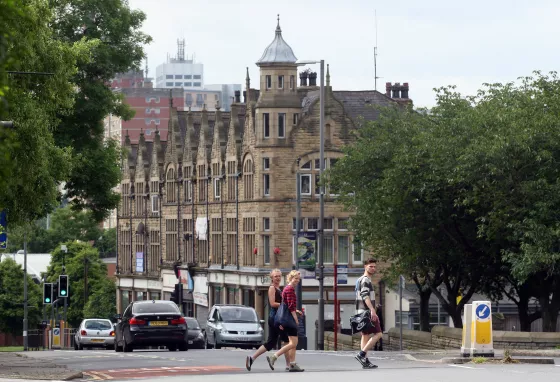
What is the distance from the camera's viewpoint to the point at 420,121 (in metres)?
50.4

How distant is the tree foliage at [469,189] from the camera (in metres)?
41.5

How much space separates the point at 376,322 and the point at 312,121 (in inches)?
2091

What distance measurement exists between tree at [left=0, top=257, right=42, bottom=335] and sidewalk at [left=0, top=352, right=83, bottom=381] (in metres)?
75.6

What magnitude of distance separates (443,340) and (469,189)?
757 centimetres

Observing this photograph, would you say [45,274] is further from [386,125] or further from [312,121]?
[386,125]

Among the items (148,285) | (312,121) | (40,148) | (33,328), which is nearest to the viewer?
(40,148)

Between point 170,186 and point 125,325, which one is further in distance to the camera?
point 170,186

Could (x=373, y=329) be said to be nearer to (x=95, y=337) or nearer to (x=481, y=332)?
(x=481, y=332)

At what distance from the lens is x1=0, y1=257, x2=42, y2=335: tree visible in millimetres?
105250

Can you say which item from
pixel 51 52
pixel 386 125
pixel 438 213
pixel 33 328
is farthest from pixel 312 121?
pixel 51 52

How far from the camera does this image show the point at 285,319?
23.7 meters

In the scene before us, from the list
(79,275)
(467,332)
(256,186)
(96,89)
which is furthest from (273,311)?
(79,275)

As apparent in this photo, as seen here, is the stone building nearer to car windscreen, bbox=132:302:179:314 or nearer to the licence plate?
car windscreen, bbox=132:302:179:314

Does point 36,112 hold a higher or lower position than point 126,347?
higher
